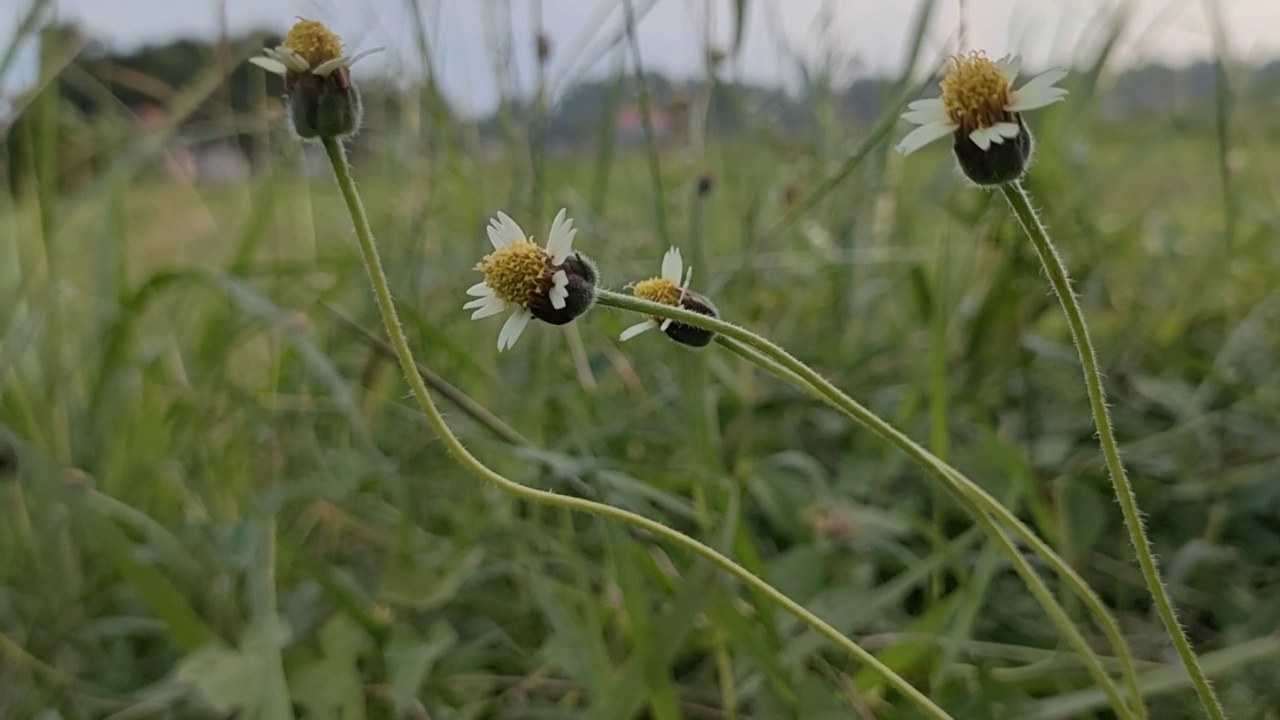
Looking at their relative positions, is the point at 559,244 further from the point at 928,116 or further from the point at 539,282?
the point at 928,116

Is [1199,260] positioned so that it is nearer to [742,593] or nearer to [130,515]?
[742,593]

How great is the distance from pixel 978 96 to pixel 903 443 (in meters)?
0.10

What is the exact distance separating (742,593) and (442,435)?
0.96ft

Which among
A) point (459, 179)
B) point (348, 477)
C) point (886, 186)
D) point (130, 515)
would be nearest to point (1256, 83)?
point (886, 186)

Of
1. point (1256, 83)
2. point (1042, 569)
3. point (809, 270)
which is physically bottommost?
point (1042, 569)

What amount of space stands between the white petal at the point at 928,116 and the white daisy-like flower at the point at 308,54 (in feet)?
0.55

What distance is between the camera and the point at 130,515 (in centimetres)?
61

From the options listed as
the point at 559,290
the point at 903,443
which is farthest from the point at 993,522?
the point at 559,290

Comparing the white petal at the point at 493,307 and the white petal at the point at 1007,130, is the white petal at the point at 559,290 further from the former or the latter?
the white petal at the point at 1007,130

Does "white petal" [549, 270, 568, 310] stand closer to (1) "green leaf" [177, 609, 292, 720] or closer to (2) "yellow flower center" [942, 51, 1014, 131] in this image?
(2) "yellow flower center" [942, 51, 1014, 131]

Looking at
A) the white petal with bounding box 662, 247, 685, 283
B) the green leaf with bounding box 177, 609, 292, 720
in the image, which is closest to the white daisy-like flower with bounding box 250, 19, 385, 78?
the white petal with bounding box 662, 247, 685, 283

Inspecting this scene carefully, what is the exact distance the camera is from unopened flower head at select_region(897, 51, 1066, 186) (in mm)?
274

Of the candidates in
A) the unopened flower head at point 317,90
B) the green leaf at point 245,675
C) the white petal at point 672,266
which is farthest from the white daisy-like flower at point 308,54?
the green leaf at point 245,675

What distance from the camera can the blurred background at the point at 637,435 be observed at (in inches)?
19.5
